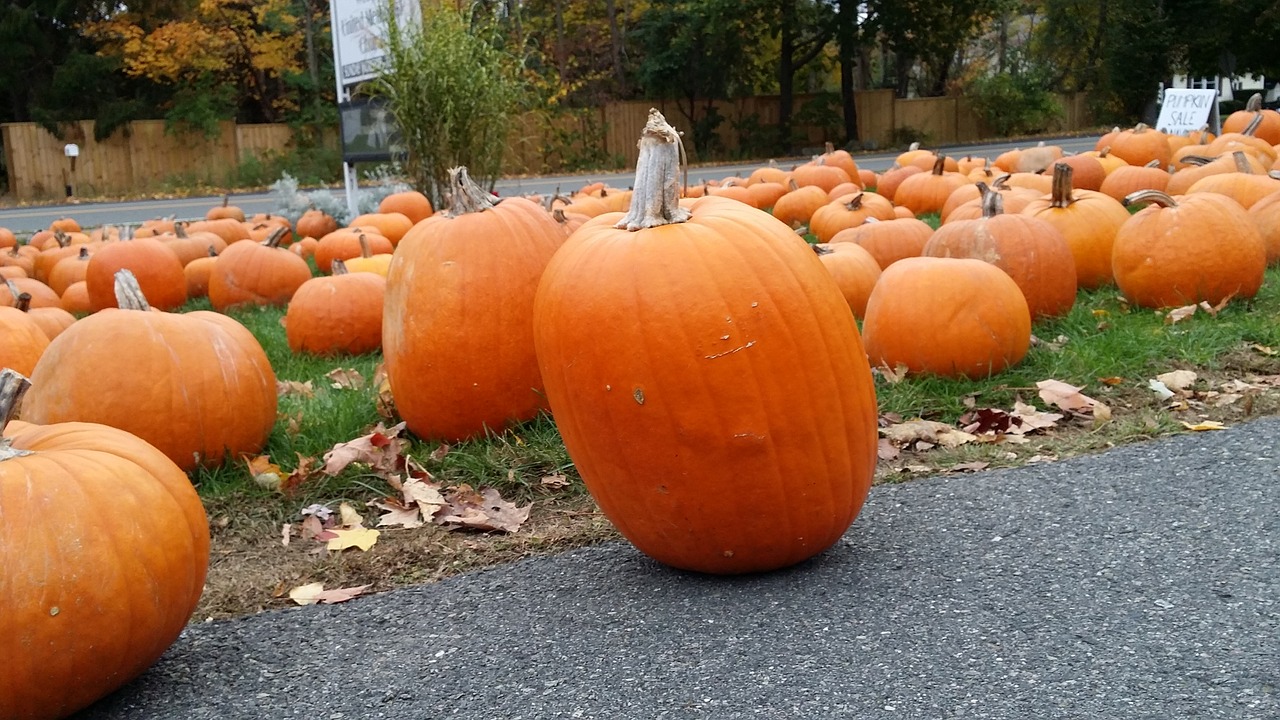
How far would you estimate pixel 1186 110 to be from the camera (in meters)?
12.6

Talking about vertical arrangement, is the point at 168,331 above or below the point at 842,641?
above

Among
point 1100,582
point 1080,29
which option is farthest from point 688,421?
point 1080,29

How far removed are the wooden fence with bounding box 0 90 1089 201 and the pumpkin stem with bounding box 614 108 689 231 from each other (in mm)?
26663

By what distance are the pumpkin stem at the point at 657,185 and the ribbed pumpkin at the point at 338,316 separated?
→ 9.64ft

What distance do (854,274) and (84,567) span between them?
383 cm

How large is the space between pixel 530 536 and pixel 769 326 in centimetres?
106

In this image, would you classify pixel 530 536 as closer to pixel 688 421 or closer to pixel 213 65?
pixel 688 421

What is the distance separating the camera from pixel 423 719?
7.17 feet

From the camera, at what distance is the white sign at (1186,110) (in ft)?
40.3

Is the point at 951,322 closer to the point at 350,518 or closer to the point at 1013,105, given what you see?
the point at 350,518

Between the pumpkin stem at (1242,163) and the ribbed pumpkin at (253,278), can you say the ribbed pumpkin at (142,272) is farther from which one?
the pumpkin stem at (1242,163)

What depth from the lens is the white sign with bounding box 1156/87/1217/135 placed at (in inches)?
484

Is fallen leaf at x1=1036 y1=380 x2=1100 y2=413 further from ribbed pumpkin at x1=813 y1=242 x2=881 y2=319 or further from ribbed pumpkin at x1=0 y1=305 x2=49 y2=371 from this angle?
ribbed pumpkin at x1=0 y1=305 x2=49 y2=371

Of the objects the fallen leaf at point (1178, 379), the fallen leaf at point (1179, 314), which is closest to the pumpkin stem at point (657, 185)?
the fallen leaf at point (1178, 379)
